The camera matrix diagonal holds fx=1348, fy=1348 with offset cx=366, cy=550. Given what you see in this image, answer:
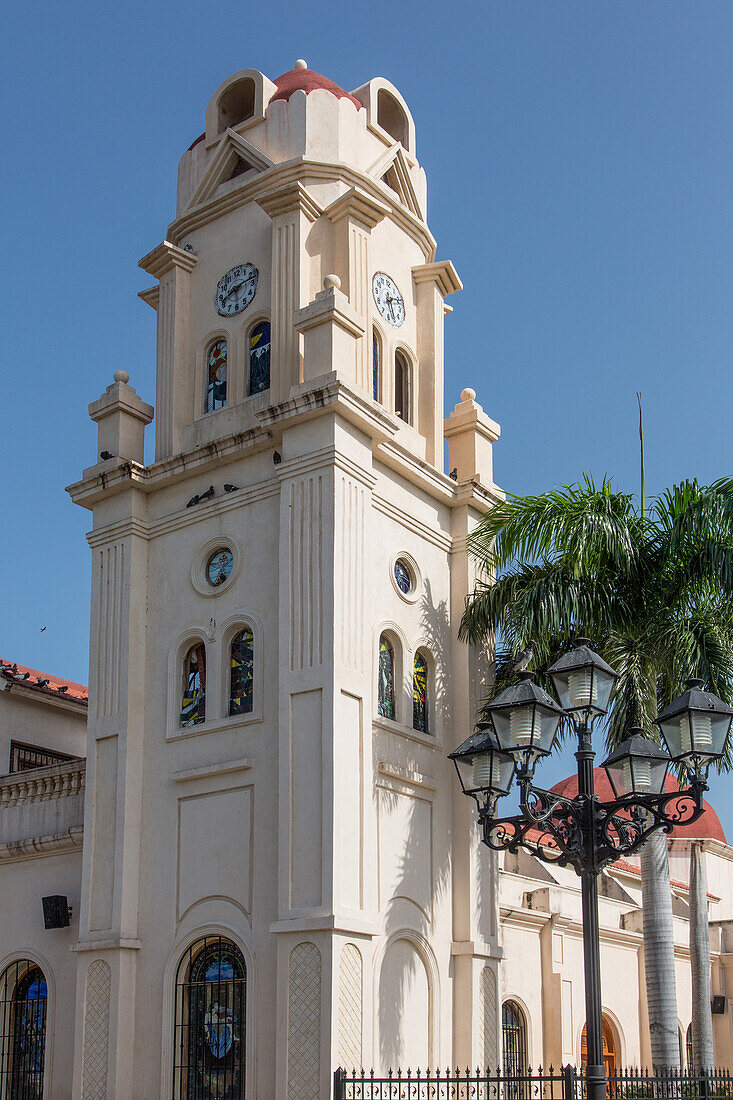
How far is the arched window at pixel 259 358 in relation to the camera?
20812 mm

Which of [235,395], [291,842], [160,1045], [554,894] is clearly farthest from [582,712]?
[554,894]

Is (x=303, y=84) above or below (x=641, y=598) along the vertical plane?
above

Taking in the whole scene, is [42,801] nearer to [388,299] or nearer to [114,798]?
[114,798]

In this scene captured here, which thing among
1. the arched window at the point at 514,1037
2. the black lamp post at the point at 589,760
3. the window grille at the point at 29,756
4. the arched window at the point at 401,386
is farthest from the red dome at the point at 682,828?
the black lamp post at the point at 589,760

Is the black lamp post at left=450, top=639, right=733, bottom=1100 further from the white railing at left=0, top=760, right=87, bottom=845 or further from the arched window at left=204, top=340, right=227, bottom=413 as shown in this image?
the white railing at left=0, top=760, right=87, bottom=845

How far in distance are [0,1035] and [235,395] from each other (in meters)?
10.6

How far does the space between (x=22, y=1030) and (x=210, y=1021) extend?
4.62 meters

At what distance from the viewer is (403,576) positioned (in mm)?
20203

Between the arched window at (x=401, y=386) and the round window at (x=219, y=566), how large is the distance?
12.8ft

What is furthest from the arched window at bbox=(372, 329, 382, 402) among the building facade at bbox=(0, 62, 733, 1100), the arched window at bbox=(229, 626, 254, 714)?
the arched window at bbox=(229, 626, 254, 714)

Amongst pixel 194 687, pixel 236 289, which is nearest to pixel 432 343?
pixel 236 289

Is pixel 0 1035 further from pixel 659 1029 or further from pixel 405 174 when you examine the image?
pixel 405 174

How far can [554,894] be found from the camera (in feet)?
79.0

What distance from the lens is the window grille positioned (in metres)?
24.4
